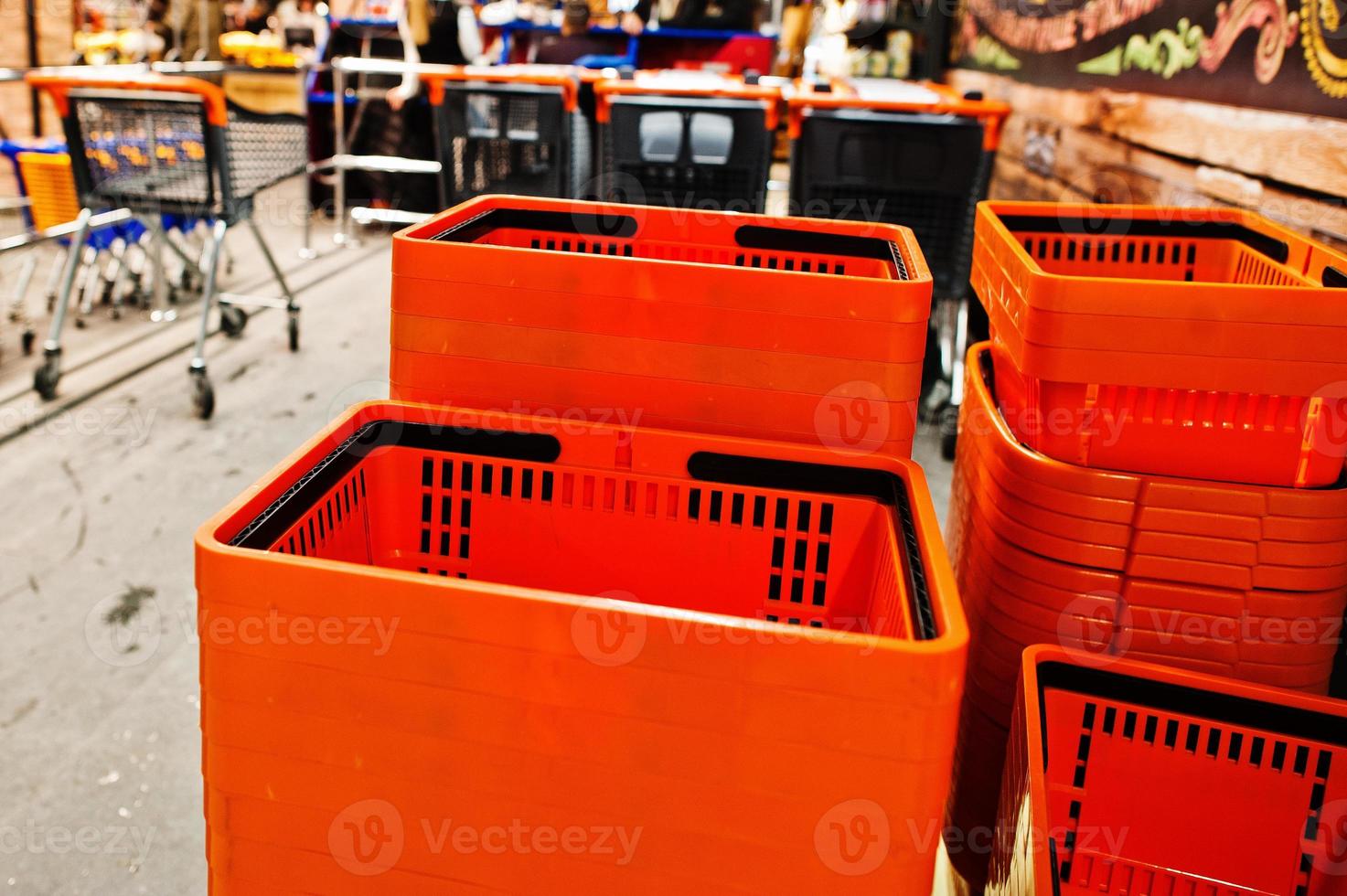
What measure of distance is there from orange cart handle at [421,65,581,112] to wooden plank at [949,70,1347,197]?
1920 millimetres

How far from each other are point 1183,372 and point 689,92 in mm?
2531

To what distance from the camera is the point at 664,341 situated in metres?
1.13

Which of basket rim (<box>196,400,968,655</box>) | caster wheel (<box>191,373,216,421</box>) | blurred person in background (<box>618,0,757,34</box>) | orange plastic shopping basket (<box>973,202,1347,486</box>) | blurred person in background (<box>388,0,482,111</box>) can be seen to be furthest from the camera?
blurred person in background (<box>618,0,757,34</box>)

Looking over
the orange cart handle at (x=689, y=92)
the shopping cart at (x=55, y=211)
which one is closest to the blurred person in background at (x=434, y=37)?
the shopping cart at (x=55, y=211)

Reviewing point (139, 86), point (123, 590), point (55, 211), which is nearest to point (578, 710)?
point (123, 590)

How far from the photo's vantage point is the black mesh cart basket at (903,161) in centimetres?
312

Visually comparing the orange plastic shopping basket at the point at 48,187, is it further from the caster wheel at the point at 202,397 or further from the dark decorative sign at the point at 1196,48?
the dark decorative sign at the point at 1196,48

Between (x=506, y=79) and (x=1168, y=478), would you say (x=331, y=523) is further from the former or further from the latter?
(x=506, y=79)

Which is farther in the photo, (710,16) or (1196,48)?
(710,16)

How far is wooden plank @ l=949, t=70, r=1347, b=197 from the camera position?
1922mm

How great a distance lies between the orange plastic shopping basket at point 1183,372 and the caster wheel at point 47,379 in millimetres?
3377

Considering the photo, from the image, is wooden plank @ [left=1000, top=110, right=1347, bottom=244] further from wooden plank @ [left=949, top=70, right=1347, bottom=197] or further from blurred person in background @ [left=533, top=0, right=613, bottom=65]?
blurred person in background @ [left=533, top=0, right=613, bottom=65]

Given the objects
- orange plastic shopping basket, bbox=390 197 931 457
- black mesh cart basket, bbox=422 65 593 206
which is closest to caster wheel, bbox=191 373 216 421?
black mesh cart basket, bbox=422 65 593 206

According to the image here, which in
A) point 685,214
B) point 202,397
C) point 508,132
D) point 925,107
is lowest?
point 202,397
